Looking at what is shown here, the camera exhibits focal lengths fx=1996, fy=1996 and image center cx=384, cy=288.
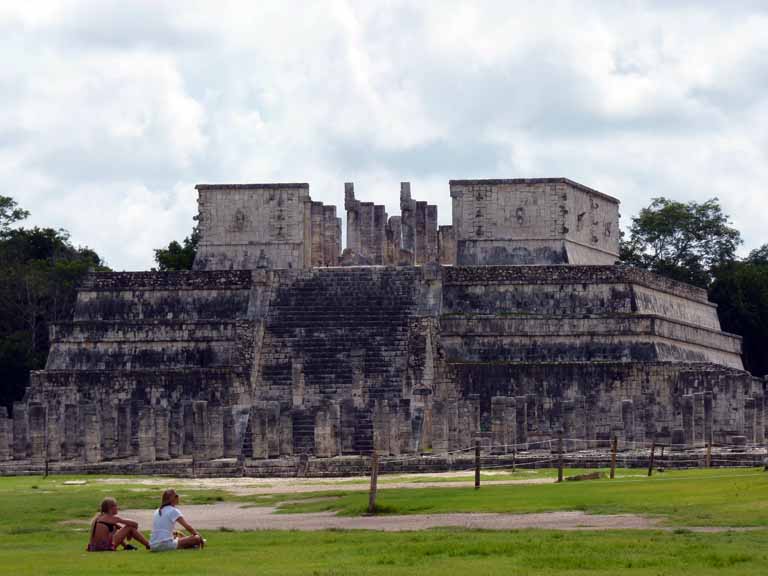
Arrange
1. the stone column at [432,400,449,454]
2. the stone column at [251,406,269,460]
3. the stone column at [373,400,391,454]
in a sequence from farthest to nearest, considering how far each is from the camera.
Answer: the stone column at [251,406,269,460]
the stone column at [373,400,391,454]
the stone column at [432,400,449,454]

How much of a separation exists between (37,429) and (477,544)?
32.0 metres

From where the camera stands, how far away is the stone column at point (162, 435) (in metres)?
55.2

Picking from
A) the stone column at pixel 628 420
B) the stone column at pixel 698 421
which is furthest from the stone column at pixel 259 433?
the stone column at pixel 698 421

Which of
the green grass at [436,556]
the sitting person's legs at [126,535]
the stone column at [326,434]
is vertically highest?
the stone column at [326,434]

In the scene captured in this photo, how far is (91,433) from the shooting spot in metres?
55.8

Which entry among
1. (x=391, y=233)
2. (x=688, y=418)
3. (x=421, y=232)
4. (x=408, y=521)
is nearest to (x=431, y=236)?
(x=421, y=232)

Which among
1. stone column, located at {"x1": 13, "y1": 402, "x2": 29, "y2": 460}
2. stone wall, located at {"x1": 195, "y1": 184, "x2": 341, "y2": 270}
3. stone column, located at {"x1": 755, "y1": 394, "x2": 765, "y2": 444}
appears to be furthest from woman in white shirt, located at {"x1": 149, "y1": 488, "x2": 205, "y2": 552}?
stone wall, located at {"x1": 195, "y1": 184, "x2": 341, "y2": 270}

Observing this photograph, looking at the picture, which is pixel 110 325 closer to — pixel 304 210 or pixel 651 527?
pixel 304 210

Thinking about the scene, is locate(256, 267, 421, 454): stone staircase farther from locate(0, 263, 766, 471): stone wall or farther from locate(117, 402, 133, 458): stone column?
locate(117, 402, 133, 458): stone column

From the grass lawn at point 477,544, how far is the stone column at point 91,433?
17547 mm

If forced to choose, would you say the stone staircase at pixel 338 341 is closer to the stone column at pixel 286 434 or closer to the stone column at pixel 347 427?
the stone column at pixel 347 427

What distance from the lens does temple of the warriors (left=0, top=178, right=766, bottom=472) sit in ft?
180

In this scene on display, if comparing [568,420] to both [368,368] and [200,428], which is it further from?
[200,428]

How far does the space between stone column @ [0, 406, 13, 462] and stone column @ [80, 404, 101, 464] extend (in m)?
2.47
